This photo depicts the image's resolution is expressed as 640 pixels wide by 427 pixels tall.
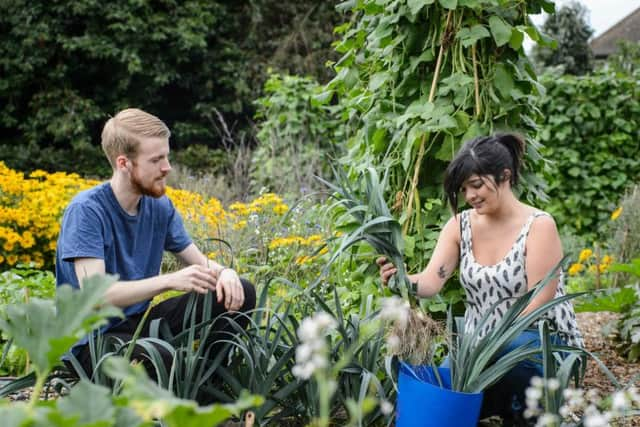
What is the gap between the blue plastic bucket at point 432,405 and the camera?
1759mm

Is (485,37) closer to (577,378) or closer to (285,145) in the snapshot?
(577,378)

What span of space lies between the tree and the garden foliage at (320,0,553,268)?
16.4 m

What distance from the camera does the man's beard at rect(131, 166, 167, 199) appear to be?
87.8 inches

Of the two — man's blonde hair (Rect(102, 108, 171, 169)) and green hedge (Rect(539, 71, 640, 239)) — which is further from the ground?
man's blonde hair (Rect(102, 108, 171, 169))

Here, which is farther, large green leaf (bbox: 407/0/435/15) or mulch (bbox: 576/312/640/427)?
mulch (bbox: 576/312/640/427)

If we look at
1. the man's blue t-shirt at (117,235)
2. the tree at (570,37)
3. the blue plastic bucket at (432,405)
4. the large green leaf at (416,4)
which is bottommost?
the blue plastic bucket at (432,405)

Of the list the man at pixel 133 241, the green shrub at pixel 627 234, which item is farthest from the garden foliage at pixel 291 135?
the man at pixel 133 241

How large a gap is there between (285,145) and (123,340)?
18.2ft

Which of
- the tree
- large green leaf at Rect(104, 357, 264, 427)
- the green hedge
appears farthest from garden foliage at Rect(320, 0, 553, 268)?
the tree

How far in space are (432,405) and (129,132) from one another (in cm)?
125

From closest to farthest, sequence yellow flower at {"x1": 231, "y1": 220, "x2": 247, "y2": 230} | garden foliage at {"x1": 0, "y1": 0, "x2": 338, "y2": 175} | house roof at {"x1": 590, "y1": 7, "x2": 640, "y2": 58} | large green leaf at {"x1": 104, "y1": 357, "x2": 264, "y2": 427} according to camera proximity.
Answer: large green leaf at {"x1": 104, "y1": 357, "x2": 264, "y2": 427} → yellow flower at {"x1": 231, "y1": 220, "x2": 247, "y2": 230} → garden foliage at {"x1": 0, "y1": 0, "x2": 338, "y2": 175} → house roof at {"x1": 590, "y1": 7, "x2": 640, "y2": 58}

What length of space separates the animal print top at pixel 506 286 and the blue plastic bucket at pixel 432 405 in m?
0.49

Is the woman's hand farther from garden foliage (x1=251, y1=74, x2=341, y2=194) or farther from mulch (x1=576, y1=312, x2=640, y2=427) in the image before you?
garden foliage (x1=251, y1=74, x2=341, y2=194)

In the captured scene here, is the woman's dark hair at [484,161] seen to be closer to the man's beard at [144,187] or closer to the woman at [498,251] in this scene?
the woman at [498,251]
